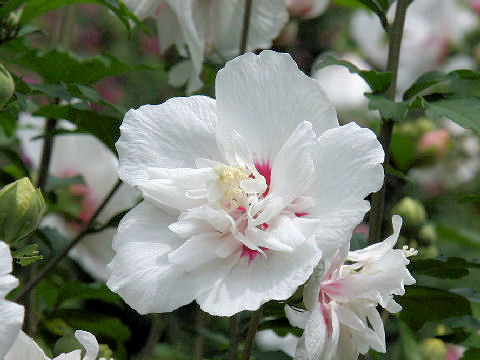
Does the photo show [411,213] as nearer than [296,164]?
No

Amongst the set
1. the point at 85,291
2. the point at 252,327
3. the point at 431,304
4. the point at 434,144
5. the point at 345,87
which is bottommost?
the point at 345,87

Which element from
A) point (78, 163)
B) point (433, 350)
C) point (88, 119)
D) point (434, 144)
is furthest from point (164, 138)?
point (434, 144)

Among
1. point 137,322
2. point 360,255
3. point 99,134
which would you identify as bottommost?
point 137,322

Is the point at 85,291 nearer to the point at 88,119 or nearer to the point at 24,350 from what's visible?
the point at 88,119

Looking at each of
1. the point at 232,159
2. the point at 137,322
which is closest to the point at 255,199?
the point at 232,159

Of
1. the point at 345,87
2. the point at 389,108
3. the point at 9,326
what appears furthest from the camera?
the point at 345,87

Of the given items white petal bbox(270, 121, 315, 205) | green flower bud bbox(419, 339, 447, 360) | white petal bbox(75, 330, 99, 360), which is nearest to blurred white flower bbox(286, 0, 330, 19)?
green flower bud bbox(419, 339, 447, 360)

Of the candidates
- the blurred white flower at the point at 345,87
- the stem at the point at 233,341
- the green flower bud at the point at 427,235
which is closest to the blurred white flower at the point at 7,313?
the stem at the point at 233,341

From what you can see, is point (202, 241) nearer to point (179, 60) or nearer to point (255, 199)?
point (255, 199)
